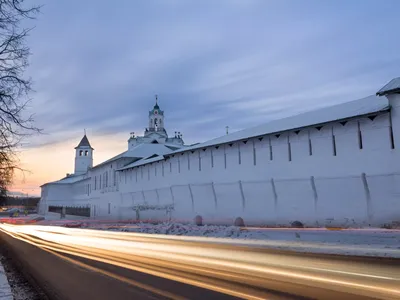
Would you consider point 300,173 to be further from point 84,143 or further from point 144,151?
point 84,143

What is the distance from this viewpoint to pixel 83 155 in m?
94.2

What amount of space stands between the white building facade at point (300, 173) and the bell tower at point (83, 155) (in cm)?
6199

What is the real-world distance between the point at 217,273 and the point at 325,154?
13.4m

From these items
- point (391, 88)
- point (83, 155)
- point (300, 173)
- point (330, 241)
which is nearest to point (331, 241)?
point (330, 241)

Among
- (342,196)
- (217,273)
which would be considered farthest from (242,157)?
(217,273)

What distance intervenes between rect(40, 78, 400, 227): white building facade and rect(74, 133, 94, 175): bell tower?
203 feet

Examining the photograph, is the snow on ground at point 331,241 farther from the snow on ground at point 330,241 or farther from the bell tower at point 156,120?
the bell tower at point 156,120

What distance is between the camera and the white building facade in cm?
1734

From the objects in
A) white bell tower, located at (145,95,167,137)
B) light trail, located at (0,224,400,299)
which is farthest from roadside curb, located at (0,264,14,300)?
white bell tower, located at (145,95,167,137)

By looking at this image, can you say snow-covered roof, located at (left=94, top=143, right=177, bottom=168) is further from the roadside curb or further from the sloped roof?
the sloped roof

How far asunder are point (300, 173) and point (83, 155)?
80.6 m

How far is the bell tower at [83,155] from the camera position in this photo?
93.3 meters

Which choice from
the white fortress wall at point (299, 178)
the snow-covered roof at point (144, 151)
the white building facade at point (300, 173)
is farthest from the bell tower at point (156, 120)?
the white fortress wall at point (299, 178)

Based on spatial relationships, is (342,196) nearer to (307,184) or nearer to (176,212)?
(307,184)
